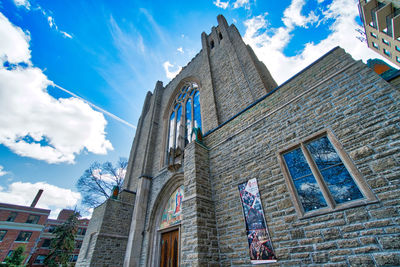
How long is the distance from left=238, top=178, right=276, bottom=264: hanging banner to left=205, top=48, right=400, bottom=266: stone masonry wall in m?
0.14

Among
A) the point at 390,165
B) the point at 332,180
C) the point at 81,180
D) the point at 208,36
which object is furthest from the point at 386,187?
the point at 81,180

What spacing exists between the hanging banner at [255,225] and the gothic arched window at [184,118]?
15.7 feet

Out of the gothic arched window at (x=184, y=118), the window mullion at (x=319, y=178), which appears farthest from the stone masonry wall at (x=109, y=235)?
the window mullion at (x=319, y=178)

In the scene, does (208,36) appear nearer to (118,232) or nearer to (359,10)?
(118,232)

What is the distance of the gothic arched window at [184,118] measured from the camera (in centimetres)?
1009

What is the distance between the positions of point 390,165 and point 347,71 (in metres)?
2.26

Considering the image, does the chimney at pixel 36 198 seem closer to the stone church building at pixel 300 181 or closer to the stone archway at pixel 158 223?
the stone church building at pixel 300 181

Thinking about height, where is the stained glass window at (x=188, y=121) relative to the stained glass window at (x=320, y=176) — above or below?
above

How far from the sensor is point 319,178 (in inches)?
134

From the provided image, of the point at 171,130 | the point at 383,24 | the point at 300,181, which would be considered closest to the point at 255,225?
the point at 300,181

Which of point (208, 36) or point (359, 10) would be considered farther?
point (359, 10)

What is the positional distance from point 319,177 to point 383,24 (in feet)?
77.0

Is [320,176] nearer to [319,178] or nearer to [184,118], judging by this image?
[319,178]

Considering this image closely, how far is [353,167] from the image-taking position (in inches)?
119
